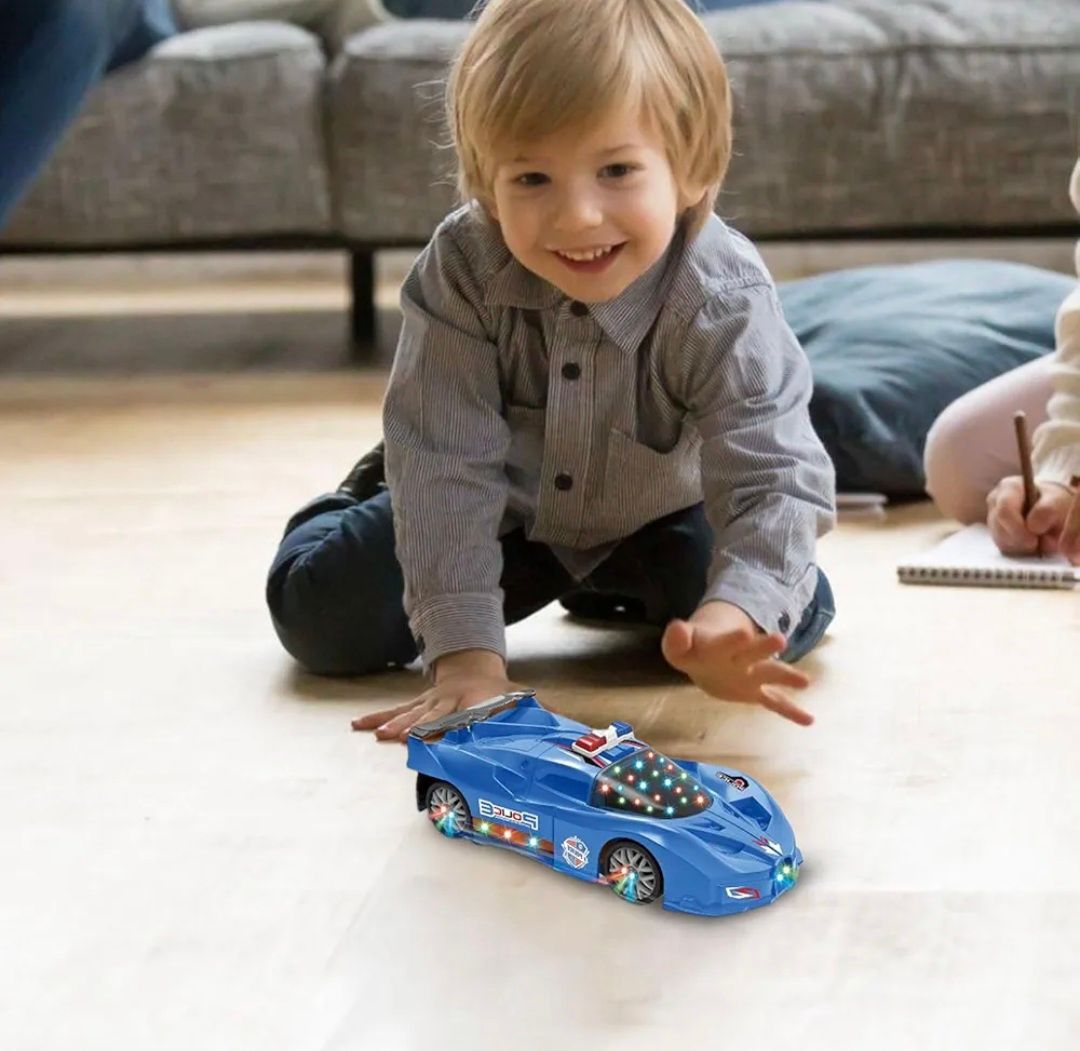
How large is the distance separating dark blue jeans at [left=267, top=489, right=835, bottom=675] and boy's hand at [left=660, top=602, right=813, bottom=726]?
0.88 ft

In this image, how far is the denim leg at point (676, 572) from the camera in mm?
1258

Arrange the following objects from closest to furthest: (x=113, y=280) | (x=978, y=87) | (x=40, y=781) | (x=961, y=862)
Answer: (x=961, y=862) < (x=40, y=781) < (x=978, y=87) < (x=113, y=280)

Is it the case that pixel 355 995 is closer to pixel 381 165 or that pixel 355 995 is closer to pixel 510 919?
pixel 510 919

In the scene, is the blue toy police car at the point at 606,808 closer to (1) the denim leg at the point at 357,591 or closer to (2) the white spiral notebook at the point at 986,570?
(1) the denim leg at the point at 357,591

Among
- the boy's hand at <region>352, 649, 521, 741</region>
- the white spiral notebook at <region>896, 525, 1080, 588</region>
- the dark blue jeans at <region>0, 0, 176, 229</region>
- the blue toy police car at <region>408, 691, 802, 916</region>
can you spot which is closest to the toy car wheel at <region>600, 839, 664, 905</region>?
the blue toy police car at <region>408, 691, 802, 916</region>

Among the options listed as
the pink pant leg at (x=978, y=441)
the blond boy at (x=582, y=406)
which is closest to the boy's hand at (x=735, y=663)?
the blond boy at (x=582, y=406)

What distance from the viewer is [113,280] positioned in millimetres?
3336

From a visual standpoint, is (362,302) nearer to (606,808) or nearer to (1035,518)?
(1035,518)

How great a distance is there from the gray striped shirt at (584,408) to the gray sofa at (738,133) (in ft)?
3.79

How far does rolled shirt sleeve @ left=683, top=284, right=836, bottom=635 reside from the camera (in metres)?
1.09

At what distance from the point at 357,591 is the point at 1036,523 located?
0.55 m

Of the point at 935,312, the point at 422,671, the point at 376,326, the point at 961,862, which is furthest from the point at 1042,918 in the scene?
the point at 376,326

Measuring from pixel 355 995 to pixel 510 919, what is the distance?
10 centimetres

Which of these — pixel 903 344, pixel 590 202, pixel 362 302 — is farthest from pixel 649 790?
pixel 362 302
